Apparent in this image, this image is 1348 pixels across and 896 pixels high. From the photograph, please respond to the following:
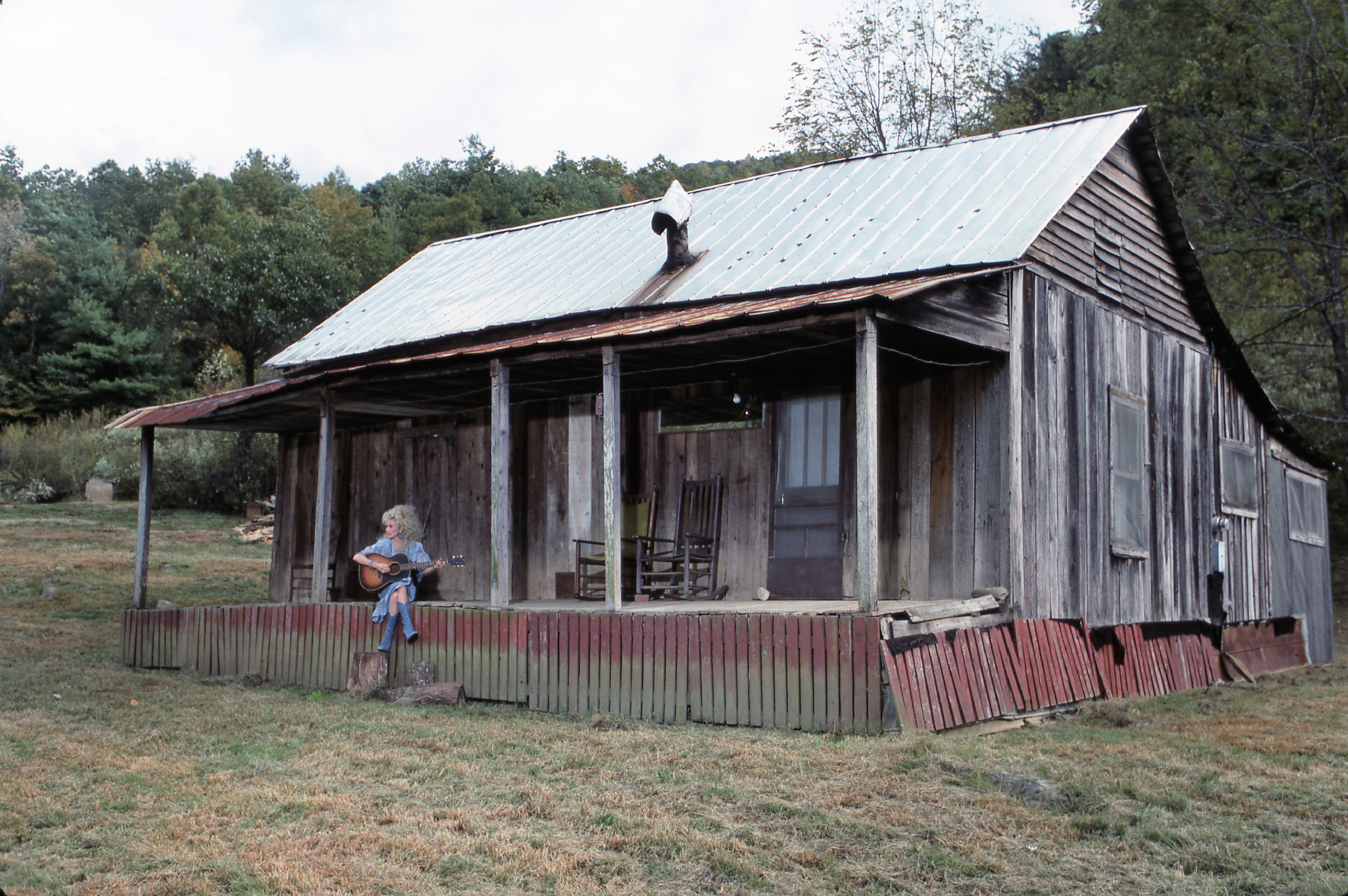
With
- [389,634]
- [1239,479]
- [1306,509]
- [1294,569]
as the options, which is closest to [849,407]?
[389,634]

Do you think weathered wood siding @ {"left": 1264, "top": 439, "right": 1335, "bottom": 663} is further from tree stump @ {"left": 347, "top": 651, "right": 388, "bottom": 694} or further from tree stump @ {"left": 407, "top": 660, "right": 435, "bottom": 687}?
tree stump @ {"left": 347, "top": 651, "right": 388, "bottom": 694}

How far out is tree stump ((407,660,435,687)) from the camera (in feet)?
31.7

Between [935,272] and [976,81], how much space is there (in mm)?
24469

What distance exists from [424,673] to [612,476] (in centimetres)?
256

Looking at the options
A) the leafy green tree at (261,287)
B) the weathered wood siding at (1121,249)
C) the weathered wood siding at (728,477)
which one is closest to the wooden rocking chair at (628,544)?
the weathered wood siding at (728,477)

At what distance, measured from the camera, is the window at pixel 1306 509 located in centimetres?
1447

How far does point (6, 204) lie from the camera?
44.0m

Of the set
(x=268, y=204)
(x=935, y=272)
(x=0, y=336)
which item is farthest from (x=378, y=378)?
(x=268, y=204)

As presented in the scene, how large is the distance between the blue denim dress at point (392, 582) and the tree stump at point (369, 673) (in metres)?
0.32

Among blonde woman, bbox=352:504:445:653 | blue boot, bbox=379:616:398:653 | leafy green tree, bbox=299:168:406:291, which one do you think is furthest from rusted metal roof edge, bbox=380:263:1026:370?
leafy green tree, bbox=299:168:406:291

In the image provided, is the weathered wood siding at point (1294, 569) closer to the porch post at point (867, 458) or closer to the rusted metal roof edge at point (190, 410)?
the porch post at point (867, 458)

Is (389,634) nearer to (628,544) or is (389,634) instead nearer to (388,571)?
(388,571)

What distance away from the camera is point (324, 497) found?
35.7 ft

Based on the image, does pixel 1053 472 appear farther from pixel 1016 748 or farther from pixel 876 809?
pixel 876 809
